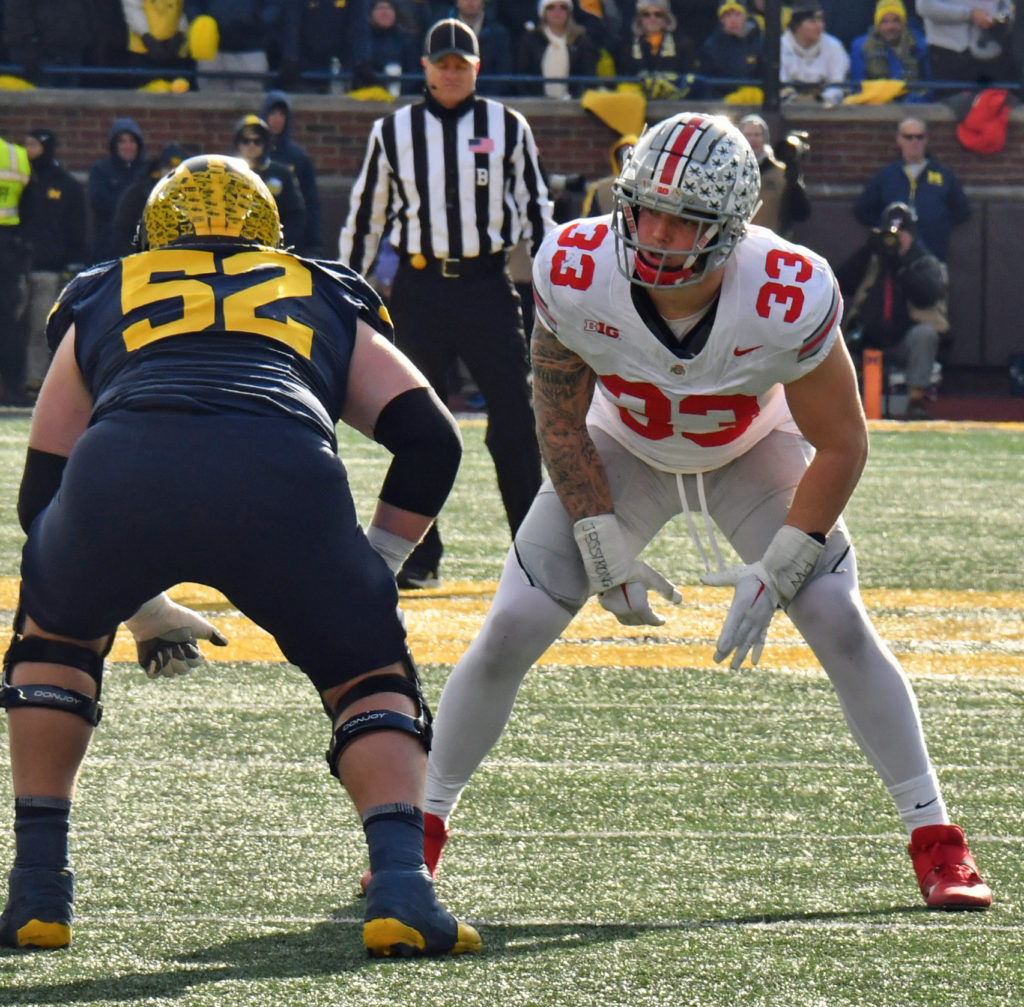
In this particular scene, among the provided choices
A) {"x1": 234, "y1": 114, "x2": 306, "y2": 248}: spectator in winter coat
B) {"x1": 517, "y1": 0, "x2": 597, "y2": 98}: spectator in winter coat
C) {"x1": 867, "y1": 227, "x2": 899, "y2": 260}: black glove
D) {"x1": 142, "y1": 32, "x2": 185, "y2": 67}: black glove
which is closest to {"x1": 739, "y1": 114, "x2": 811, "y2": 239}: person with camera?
{"x1": 867, "y1": 227, "x2": 899, "y2": 260}: black glove

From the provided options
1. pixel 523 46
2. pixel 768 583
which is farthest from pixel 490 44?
pixel 768 583

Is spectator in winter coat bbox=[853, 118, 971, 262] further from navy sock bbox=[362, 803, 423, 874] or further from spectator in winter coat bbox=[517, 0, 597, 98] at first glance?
navy sock bbox=[362, 803, 423, 874]

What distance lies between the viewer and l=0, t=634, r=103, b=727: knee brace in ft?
9.67

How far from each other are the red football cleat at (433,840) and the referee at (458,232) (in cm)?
301

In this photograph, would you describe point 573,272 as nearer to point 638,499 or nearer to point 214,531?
point 638,499

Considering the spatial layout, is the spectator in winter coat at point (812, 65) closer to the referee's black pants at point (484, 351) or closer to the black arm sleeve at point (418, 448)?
the referee's black pants at point (484, 351)

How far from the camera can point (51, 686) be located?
296 centimetres

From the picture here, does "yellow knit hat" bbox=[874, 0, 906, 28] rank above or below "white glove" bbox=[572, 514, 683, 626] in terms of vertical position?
above

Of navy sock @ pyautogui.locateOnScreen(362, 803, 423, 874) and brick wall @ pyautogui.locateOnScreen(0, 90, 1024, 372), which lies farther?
brick wall @ pyautogui.locateOnScreen(0, 90, 1024, 372)

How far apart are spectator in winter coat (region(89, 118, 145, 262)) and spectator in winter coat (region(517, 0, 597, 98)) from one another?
309cm

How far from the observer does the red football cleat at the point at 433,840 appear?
3.39 metres

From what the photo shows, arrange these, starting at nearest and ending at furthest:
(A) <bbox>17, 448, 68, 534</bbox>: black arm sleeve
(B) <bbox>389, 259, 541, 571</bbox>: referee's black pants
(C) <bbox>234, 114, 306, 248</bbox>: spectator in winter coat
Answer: (A) <bbox>17, 448, 68, 534</bbox>: black arm sleeve, (B) <bbox>389, 259, 541, 571</bbox>: referee's black pants, (C) <bbox>234, 114, 306, 248</bbox>: spectator in winter coat

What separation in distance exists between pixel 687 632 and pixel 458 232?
1.55m

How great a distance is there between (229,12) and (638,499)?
36.4 ft
